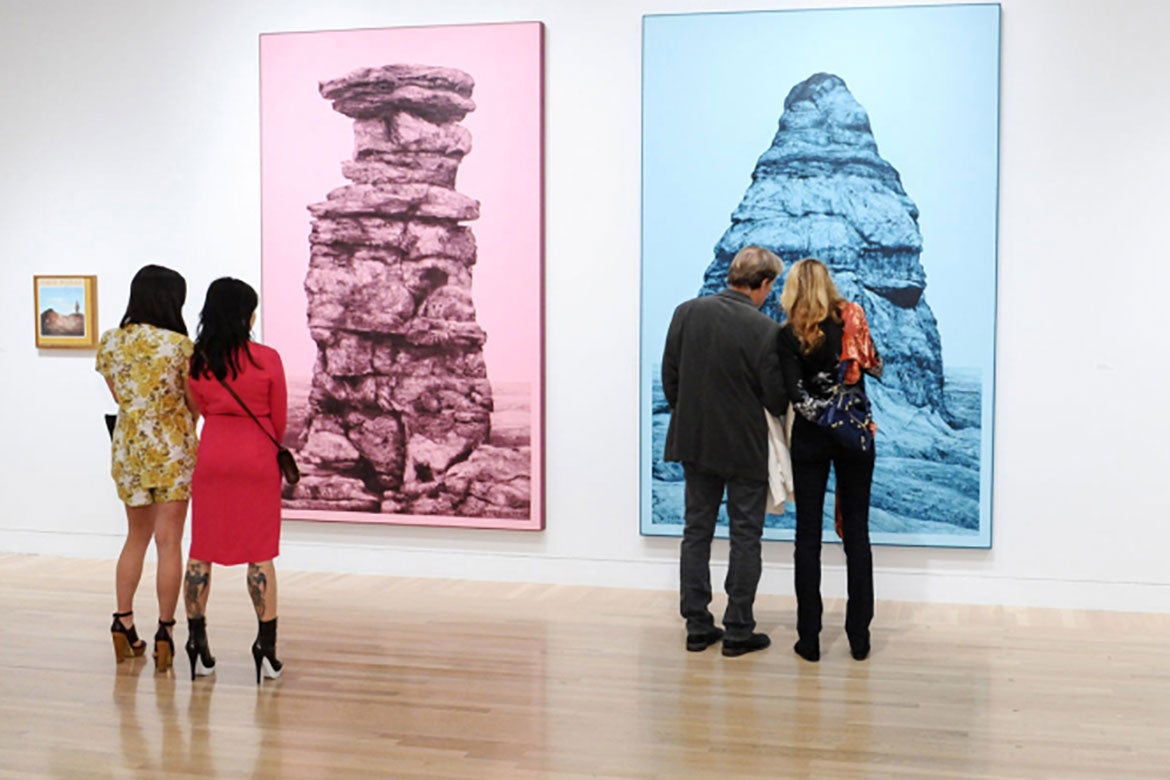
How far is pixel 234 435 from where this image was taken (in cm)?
530

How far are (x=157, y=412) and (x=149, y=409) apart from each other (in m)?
0.03

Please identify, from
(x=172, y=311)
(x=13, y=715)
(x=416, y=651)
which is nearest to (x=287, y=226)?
(x=172, y=311)

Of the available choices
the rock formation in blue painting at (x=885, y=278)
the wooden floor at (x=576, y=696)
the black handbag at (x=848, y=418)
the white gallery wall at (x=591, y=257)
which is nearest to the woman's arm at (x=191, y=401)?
the wooden floor at (x=576, y=696)

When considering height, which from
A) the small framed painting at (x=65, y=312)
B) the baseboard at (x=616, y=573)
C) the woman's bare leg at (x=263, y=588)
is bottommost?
the baseboard at (x=616, y=573)

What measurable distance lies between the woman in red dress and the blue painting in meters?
2.66

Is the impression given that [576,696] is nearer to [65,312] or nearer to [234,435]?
[234,435]

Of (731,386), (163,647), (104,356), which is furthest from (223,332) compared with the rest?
(731,386)

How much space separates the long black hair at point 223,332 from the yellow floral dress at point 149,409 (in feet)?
0.97

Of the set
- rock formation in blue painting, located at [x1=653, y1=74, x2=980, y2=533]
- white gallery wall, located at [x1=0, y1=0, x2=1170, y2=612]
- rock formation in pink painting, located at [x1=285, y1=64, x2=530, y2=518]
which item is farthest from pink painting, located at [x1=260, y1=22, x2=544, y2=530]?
rock formation in blue painting, located at [x1=653, y1=74, x2=980, y2=533]

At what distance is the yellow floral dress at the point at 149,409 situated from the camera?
18.2 feet

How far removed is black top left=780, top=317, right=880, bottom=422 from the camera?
5777 millimetres

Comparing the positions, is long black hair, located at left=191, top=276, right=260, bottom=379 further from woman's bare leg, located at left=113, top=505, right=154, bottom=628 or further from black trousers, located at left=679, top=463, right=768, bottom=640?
black trousers, located at left=679, top=463, right=768, bottom=640

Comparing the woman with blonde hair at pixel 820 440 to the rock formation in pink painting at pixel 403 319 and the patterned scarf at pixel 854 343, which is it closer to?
the patterned scarf at pixel 854 343

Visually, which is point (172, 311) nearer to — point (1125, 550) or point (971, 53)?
point (971, 53)
